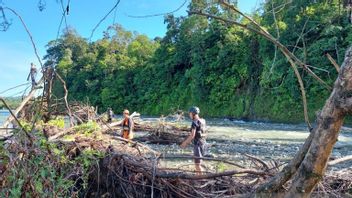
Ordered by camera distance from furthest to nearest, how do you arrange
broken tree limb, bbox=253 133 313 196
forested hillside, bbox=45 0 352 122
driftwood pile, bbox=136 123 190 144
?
forested hillside, bbox=45 0 352 122
driftwood pile, bbox=136 123 190 144
broken tree limb, bbox=253 133 313 196

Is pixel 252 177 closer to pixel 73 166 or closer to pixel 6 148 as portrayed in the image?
pixel 73 166

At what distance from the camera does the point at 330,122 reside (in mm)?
1765

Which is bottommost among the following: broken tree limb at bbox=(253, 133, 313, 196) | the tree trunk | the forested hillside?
broken tree limb at bbox=(253, 133, 313, 196)

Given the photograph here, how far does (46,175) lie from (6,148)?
52 centimetres

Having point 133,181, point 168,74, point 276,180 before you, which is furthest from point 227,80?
point 276,180

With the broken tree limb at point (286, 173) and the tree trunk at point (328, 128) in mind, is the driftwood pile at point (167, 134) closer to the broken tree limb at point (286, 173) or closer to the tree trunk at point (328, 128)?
Result: the broken tree limb at point (286, 173)

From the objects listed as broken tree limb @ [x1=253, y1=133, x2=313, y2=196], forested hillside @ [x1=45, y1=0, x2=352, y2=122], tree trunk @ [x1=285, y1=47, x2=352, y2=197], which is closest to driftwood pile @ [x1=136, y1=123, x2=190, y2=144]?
forested hillside @ [x1=45, y1=0, x2=352, y2=122]

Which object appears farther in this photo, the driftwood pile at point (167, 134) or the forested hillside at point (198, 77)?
the forested hillside at point (198, 77)

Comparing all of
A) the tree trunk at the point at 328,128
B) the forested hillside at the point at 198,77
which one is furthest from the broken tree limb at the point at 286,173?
the forested hillside at the point at 198,77

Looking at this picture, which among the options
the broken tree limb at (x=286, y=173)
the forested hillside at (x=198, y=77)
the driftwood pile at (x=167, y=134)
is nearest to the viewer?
the broken tree limb at (x=286, y=173)

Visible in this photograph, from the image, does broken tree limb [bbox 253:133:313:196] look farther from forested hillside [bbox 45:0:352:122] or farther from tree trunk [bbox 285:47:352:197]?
forested hillside [bbox 45:0:352:122]

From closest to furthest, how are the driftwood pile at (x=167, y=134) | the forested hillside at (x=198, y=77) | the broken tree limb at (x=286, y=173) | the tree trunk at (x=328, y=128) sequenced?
the tree trunk at (x=328, y=128), the broken tree limb at (x=286, y=173), the driftwood pile at (x=167, y=134), the forested hillside at (x=198, y=77)

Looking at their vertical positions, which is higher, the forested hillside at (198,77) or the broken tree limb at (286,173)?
the forested hillside at (198,77)

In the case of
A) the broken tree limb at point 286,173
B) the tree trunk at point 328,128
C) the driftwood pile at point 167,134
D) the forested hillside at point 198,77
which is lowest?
the driftwood pile at point 167,134
